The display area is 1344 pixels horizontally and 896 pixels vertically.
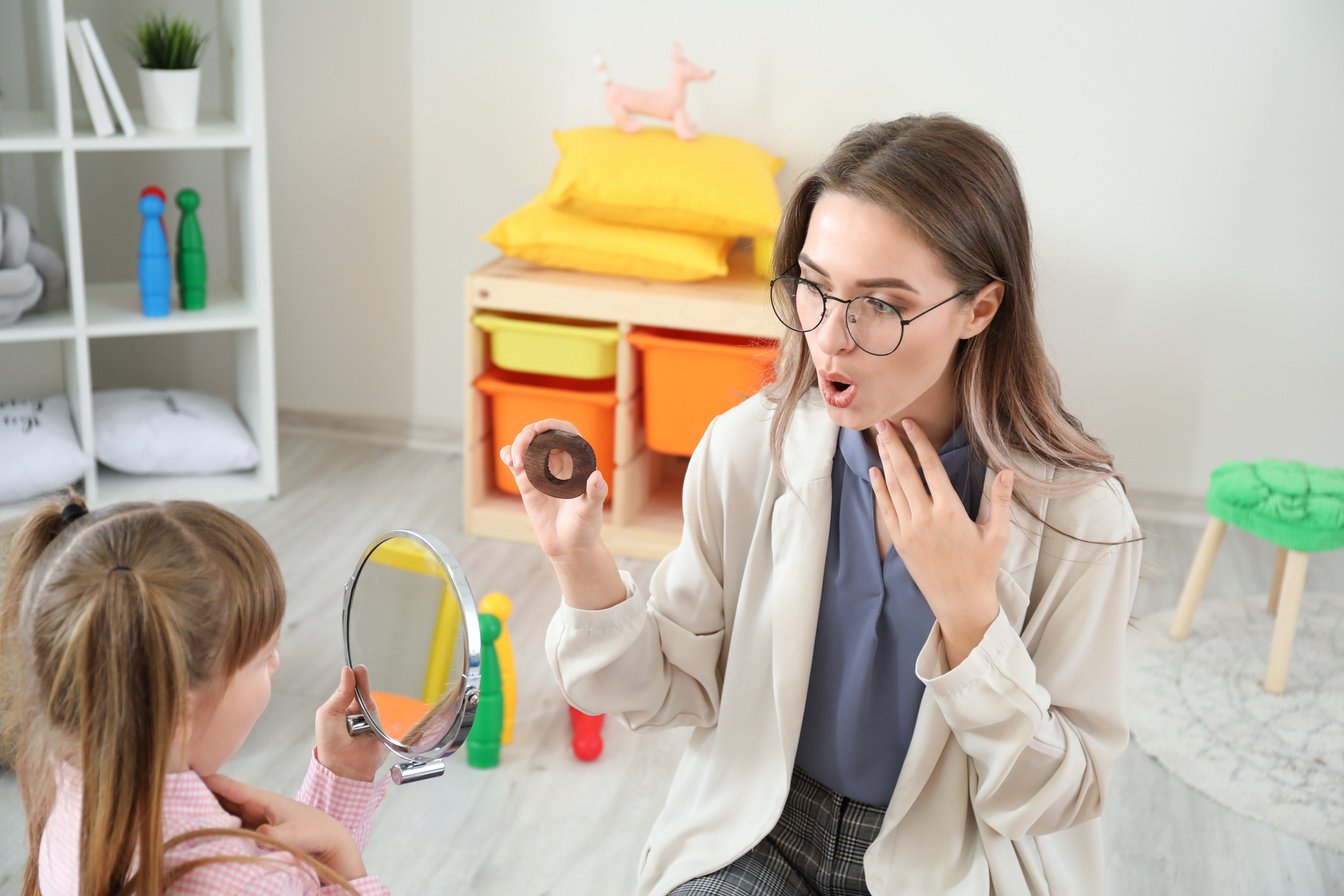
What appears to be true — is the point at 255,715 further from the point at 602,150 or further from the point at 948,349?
the point at 602,150

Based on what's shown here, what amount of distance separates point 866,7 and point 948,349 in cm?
181

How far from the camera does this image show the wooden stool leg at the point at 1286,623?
220cm

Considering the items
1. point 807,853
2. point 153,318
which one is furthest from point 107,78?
point 807,853

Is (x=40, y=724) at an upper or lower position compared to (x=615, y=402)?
upper

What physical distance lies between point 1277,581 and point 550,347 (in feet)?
4.86

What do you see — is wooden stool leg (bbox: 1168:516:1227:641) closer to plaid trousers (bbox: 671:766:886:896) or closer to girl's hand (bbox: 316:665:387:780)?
plaid trousers (bbox: 671:766:886:896)

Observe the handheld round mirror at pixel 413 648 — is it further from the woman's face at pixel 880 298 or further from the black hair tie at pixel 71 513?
the woman's face at pixel 880 298

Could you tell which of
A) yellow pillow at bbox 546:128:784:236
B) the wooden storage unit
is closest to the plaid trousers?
the wooden storage unit

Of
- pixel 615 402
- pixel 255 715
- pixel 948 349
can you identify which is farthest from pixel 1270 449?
pixel 255 715

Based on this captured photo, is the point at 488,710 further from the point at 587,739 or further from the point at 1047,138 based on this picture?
the point at 1047,138

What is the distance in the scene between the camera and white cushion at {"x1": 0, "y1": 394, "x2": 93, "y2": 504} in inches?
100

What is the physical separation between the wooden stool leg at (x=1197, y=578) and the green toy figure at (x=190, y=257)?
2073 millimetres

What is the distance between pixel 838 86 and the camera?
2793 mm

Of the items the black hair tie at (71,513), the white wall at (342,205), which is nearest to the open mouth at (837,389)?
the black hair tie at (71,513)
